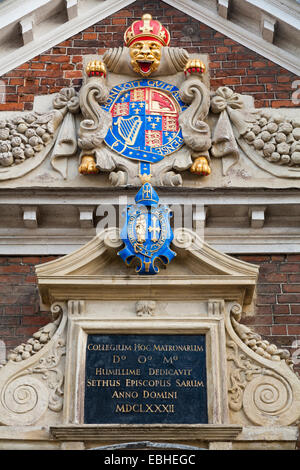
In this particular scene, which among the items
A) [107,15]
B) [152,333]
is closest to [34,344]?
[152,333]

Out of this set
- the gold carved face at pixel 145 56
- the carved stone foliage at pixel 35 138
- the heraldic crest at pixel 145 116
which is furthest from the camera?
the gold carved face at pixel 145 56

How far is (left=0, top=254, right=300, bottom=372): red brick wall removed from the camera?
28.9 ft

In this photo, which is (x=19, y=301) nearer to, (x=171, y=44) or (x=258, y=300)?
(x=258, y=300)

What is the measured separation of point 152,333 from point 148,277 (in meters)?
0.48

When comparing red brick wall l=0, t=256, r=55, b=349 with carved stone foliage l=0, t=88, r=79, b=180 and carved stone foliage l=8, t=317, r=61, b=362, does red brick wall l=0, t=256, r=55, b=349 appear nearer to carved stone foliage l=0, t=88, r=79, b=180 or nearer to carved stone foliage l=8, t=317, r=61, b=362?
carved stone foliage l=8, t=317, r=61, b=362

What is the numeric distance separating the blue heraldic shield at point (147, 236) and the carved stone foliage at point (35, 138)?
111cm

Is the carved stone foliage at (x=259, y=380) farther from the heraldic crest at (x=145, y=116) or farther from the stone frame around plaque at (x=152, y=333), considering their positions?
the heraldic crest at (x=145, y=116)

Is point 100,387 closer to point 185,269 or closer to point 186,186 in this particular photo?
point 185,269

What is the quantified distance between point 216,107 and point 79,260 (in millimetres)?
2173

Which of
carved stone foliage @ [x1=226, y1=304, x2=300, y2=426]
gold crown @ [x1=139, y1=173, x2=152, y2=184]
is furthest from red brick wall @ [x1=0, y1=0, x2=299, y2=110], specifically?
carved stone foliage @ [x1=226, y1=304, x2=300, y2=426]

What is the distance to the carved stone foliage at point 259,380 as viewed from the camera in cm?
818

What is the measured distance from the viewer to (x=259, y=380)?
834cm
